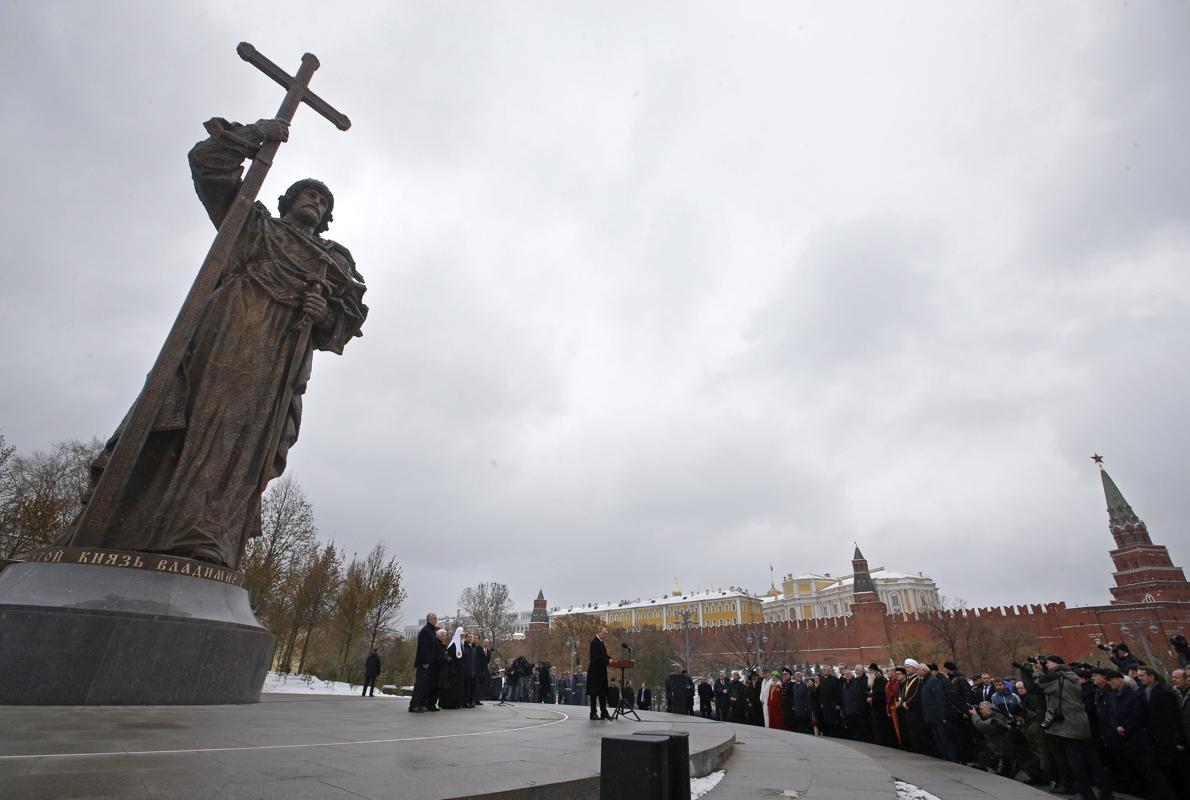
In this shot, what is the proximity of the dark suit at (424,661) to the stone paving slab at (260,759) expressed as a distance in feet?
11.3

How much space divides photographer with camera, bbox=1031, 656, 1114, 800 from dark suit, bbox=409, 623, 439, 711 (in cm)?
875

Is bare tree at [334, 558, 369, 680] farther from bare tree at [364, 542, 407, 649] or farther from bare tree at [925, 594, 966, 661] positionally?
bare tree at [925, 594, 966, 661]

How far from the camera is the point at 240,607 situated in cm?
751

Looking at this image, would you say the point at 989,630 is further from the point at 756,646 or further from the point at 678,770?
the point at 678,770

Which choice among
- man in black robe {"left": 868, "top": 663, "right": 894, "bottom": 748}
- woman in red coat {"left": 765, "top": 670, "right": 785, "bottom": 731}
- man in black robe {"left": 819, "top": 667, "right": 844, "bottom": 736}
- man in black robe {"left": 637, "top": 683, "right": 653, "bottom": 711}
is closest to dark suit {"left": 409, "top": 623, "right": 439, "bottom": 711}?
man in black robe {"left": 868, "top": 663, "right": 894, "bottom": 748}

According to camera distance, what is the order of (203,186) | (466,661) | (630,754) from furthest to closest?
(466,661), (203,186), (630,754)

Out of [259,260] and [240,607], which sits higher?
[259,260]

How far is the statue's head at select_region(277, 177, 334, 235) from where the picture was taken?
33.8 ft

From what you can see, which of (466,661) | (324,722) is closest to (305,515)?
(466,661)

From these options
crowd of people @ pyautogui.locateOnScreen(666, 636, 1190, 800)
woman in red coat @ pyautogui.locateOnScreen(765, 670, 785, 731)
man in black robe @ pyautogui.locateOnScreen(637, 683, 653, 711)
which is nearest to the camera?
crowd of people @ pyautogui.locateOnScreen(666, 636, 1190, 800)

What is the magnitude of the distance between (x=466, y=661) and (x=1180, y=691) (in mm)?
10651

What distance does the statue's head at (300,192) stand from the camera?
1031cm

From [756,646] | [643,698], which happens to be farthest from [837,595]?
[643,698]

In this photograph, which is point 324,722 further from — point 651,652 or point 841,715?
point 651,652
